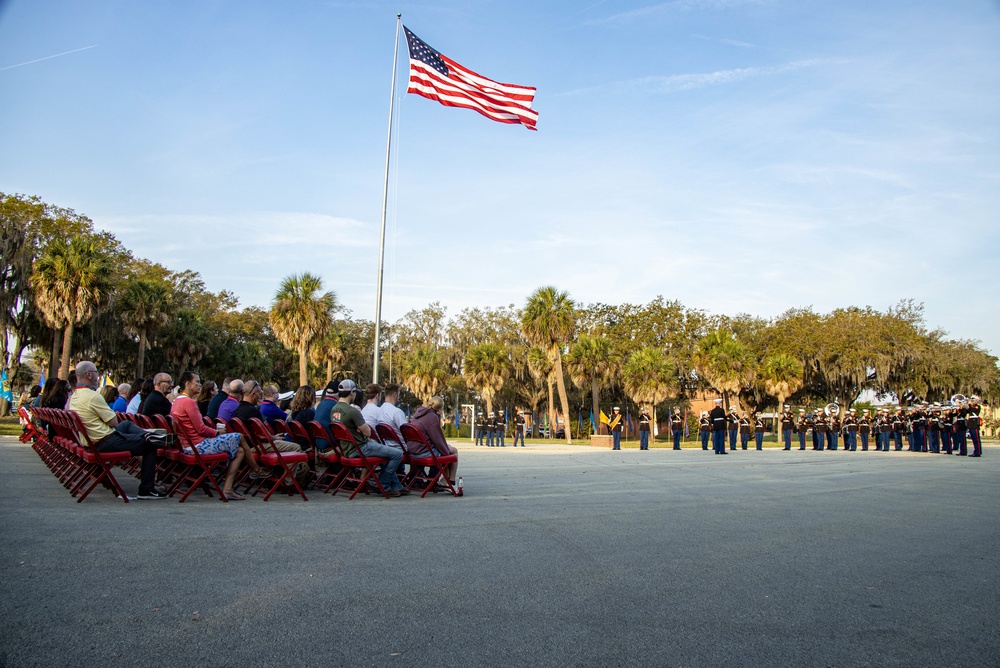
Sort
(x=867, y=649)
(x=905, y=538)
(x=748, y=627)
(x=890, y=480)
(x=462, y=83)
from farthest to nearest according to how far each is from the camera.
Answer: (x=462, y=83) → (x=890, y=480) → (x=905, y=538) → (x=748, y=627) → (x=867, y=649)

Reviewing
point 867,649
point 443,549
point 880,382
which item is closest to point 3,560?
point 443,549

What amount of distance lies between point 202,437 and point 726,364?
41571 mm

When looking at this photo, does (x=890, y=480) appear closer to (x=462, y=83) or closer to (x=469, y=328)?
(x=462, y=83)

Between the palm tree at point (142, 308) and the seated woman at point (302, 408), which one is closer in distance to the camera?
the seated woman at point (302, 408)

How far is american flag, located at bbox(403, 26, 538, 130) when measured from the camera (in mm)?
20750

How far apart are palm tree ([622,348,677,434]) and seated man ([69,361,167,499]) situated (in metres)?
40.5

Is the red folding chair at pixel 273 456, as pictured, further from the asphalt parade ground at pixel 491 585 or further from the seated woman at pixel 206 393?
the seated woman at pixel 206 393

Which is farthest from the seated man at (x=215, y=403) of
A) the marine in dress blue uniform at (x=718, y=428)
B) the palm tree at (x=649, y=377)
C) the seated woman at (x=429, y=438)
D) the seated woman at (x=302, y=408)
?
the palm tree at (x=649, y=377)

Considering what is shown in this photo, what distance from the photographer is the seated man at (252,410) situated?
9.28 metres

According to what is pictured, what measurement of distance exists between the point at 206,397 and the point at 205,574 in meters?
7.79

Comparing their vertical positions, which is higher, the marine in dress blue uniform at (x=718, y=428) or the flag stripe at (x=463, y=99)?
the flag stripe at (x=463, y=99)

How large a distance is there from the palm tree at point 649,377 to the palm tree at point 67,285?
3053 centimetres

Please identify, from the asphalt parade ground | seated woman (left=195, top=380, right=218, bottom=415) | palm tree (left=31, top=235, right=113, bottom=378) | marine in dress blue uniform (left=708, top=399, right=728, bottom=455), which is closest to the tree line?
palm tree (left=31, top=235, right=113, bottom=378)

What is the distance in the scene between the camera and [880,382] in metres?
54.1
